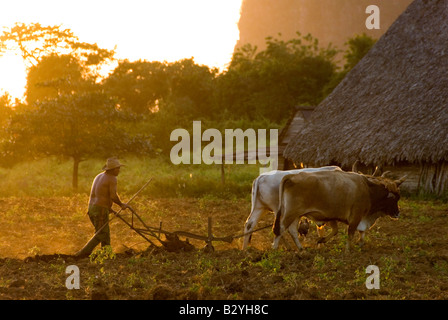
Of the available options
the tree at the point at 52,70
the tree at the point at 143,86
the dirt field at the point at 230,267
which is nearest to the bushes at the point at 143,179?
the tree at the point at 52,70

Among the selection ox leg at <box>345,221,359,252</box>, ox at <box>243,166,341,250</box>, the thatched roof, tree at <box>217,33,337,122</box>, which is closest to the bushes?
the thatched roof

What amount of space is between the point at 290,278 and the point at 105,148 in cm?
1373

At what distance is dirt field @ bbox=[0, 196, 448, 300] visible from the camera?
6547 millimetres

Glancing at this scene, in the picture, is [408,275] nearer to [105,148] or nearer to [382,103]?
[382,103]

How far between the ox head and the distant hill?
68332mm

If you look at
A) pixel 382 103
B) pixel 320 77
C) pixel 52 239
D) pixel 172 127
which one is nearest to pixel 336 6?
pixel 320 77

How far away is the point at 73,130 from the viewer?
20.2 metres

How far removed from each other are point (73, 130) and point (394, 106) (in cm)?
1007

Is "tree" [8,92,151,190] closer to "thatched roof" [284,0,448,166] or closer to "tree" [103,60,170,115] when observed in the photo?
"thatched roof" [284,0,448,166]

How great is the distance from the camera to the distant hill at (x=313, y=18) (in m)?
78.4

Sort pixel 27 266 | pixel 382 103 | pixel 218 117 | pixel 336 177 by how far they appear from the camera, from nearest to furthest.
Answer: pixel 27 266 → pixel 336 177 → pixel 382 103 → pixel 218 117

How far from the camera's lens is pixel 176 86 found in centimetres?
4388

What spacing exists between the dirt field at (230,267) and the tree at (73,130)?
7441 millimetres

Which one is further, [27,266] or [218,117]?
[218,117]
